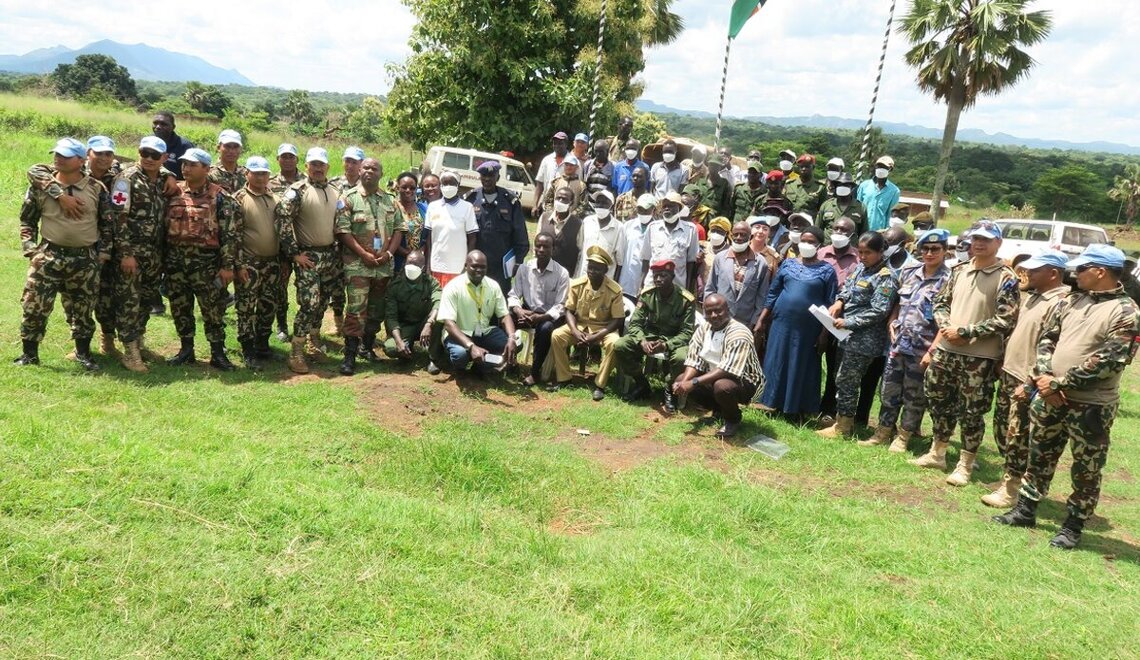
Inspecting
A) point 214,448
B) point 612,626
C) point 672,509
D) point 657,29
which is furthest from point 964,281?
point 657,29

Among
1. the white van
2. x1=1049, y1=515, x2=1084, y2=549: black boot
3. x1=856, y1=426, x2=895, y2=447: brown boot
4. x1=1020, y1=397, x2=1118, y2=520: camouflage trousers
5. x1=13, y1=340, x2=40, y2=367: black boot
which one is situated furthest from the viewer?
the white van

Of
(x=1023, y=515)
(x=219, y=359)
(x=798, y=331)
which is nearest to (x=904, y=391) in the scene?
(x=798, y=331)

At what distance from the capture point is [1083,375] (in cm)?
470

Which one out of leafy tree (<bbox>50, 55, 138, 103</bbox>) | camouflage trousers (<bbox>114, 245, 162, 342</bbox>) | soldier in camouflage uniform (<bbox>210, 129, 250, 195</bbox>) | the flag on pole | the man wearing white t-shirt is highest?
leafy tree (<bbox>50, 55, 138, 103</bbox>)

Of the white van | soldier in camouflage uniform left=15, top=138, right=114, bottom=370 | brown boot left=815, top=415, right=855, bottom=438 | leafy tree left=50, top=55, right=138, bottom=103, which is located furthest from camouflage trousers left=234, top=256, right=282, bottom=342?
leafy tree left=50, top=55, right=138, bottom=103

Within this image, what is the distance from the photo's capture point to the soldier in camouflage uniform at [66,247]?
592 cm

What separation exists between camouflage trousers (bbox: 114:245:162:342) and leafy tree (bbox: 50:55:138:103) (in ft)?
265

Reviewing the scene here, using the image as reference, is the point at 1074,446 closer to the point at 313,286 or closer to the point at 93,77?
the point at 313,286

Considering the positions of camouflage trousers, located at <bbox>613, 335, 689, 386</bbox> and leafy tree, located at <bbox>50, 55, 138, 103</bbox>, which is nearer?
camouflage trousers, located at <bbox>613, 335, 689, 386</bbox>

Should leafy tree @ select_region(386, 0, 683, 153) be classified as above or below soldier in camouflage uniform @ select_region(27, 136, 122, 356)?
above

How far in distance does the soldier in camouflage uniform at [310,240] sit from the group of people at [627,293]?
0.02 meters

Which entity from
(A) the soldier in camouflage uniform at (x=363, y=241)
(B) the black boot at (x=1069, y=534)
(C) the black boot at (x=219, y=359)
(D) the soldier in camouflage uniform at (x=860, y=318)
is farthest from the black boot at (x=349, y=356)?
(B) the black boot at (x=1069, y=534)

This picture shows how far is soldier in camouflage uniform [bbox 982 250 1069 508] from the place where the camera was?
5.42m

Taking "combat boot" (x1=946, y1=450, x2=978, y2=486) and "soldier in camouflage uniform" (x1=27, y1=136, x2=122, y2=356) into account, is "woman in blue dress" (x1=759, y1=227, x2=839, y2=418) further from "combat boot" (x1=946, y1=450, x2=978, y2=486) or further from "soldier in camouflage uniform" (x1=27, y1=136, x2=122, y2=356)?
"soldier in camouflage uniform" (x1=27, y1=136, x2=122, y2=356)
